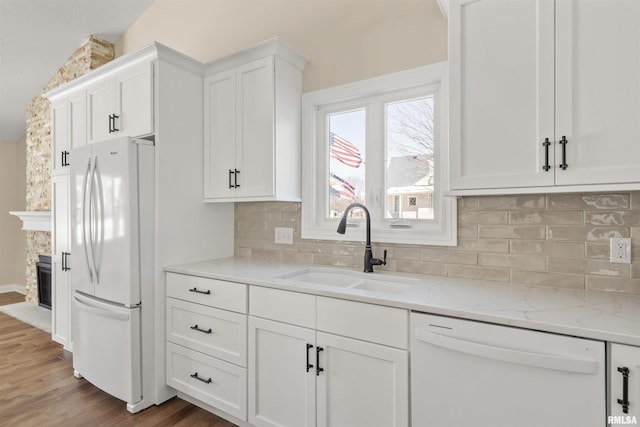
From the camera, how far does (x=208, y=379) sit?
211 centimetres

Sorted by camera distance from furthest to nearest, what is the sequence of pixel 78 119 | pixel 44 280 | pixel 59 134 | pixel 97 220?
pixel 44 280
pixel 59 134
pixel 78 119
pixel 97 220

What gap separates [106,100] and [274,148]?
1475 millimetres

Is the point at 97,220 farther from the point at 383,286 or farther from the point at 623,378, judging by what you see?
the point at 623,378

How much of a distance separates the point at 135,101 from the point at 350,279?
1930mm

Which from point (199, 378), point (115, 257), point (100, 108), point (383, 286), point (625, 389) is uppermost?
point (100, 108)

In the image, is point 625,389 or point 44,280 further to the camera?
point 44,280

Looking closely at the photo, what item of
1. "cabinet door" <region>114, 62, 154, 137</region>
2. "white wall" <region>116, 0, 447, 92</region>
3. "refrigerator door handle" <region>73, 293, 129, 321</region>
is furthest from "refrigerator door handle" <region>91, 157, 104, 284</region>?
"white wall" <region>116, 0, 447, 92</region>

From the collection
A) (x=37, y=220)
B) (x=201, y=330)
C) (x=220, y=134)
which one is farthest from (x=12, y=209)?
(x=201, y=330)

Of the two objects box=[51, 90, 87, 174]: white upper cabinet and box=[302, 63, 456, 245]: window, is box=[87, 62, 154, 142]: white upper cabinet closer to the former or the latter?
box=[51, 90, 87, 174]: white upper cabinet

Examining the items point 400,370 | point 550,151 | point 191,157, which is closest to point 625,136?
point 550,151

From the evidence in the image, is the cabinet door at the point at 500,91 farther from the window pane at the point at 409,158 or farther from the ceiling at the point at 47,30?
the ceiling at the point at 47,30

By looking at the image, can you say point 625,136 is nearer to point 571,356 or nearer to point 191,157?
point 571,356

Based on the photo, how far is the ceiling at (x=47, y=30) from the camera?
3408mm

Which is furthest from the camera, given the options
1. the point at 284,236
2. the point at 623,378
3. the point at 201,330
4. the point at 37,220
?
the point at 37,220
